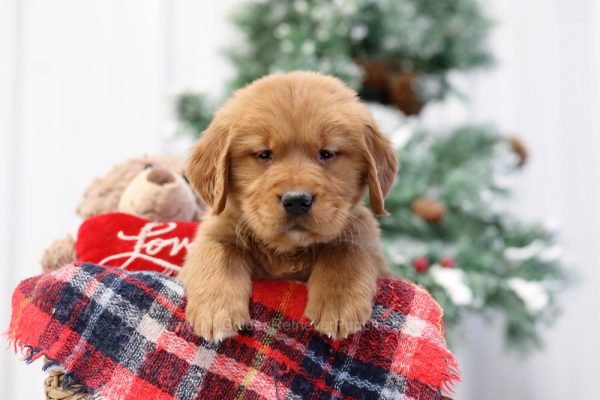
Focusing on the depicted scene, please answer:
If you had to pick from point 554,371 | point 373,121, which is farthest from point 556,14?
point 373,121

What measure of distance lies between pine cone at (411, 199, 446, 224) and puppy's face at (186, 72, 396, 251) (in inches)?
47.8

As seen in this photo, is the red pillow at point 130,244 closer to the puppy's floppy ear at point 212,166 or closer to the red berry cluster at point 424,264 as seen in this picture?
the puppy's floppy ear at point 212,166

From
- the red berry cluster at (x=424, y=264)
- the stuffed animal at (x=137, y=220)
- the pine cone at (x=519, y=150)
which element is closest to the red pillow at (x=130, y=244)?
the stuffed animal at (x=137, y=220)

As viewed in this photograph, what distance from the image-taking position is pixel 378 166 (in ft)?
5.28

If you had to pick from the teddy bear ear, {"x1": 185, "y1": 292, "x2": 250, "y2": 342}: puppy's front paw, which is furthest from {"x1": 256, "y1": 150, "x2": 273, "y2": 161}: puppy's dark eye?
the teddy bear ear

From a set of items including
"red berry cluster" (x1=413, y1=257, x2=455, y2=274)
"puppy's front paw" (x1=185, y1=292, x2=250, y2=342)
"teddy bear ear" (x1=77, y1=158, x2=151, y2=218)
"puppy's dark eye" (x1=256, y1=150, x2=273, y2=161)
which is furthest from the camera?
"red berry cluster" (x1=413, y1=257, x2=455, y2=274)

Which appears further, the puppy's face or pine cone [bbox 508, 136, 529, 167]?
pine cone [bbox 508, 136, 529, 167]

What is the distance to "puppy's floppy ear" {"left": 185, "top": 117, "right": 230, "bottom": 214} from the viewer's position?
1517 mm

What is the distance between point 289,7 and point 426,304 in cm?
208

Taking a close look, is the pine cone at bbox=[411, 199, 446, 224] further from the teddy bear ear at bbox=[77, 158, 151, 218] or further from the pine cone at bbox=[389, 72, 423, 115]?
the teddy bear ear at bbox=[77, 158, 151, 218]

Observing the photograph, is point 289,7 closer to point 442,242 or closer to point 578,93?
point 442,242

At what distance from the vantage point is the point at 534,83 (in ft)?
13.9

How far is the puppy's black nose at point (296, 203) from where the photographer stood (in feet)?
4.40

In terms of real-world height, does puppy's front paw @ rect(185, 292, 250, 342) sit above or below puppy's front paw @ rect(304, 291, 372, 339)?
below
